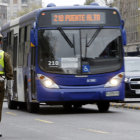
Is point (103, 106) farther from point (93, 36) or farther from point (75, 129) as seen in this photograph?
point (75, 129)

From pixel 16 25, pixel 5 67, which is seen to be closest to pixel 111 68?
pixel 16 25

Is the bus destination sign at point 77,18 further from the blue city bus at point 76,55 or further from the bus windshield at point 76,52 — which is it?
the bus windshield at point 76,52

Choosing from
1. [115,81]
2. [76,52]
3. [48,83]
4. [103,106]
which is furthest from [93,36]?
[103,106]

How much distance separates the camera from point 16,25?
26.7 metres

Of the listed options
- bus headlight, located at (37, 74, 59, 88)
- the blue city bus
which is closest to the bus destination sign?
the blue city bus

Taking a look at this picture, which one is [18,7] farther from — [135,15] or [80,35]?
[80,35]

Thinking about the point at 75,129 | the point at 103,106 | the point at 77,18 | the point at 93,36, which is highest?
the point at 77,18

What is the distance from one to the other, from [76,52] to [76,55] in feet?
0.29

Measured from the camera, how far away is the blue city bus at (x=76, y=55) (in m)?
22.4

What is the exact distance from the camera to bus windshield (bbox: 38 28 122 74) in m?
22.4

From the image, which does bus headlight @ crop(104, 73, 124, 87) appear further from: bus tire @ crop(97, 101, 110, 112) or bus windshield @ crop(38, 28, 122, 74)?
bus tire @ crop(97, 101, 110, 112)

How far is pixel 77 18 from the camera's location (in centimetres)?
2302

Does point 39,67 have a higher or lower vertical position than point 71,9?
lower

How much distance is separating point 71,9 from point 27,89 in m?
3.02
